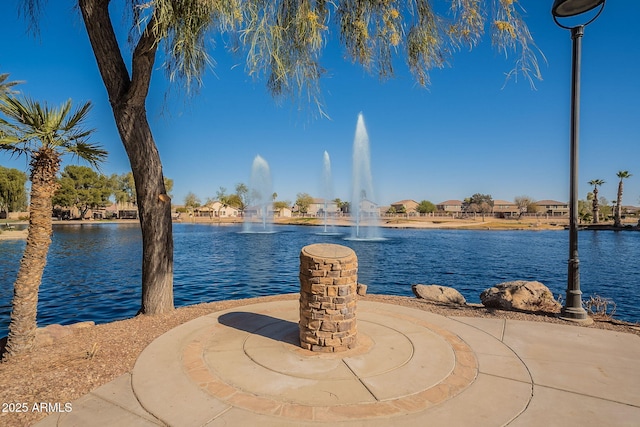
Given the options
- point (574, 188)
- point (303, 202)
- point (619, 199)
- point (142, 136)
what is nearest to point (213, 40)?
point (142, 136)

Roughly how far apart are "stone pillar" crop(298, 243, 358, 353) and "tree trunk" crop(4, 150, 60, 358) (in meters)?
3.70

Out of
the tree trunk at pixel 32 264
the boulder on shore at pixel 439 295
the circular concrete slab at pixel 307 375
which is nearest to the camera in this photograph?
the circular concrete slab at pixel 307 375

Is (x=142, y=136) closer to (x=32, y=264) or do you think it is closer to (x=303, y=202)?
(x=32, y=264)

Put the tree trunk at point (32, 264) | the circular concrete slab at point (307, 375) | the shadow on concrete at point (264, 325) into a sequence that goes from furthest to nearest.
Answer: the shadow on concrete at point (264, 325), the tree trunk at point (32, 264), the circular concrete slab at point (307, 375)

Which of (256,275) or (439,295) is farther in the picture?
(256,275)

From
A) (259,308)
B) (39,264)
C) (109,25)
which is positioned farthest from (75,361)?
(109,25)

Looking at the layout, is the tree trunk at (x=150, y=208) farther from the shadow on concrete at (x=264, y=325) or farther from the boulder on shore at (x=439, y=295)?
the boulder on shore at (x=439, y=295)

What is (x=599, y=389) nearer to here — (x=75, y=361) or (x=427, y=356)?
(x=427, y=356)

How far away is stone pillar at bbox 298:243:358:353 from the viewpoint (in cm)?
450

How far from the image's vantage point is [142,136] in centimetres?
613

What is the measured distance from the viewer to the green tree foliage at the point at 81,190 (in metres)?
64.9

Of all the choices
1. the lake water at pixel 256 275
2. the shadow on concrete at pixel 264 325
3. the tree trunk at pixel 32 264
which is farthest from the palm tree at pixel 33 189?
the lake water at pixel 256 275

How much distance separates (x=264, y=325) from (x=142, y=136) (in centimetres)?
422

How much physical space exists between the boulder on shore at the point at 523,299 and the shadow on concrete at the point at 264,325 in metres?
4.72
